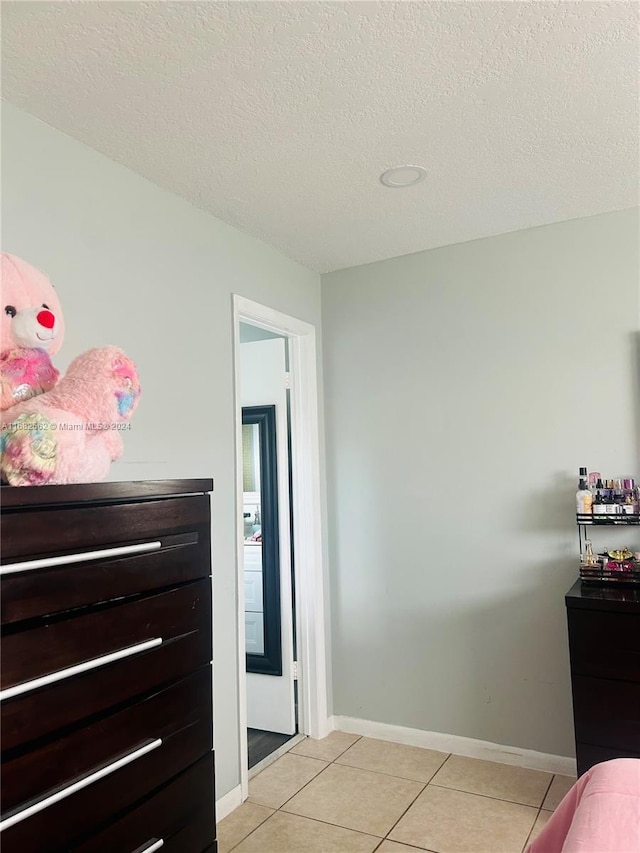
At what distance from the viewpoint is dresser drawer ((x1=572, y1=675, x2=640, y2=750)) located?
2.25m

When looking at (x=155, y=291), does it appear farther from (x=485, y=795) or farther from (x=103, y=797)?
(x=485, y=795)

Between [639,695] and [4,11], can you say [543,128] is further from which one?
[639,695]

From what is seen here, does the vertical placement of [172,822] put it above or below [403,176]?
below

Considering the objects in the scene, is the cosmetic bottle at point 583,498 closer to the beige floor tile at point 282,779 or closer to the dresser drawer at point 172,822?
the beige floor tile at point 282,779

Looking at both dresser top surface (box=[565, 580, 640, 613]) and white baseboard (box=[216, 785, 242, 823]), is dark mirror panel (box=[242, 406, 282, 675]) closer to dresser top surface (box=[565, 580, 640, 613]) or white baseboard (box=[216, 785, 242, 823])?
white baseboard (box=[216, 785, 242, 823])

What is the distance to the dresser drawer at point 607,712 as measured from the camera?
2.25 meters

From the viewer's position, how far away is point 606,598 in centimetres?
235

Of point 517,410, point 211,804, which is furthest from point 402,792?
point 517,410

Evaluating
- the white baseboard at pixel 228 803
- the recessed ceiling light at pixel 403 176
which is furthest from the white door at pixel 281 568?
the recessed ceiling light at pixel 403 176

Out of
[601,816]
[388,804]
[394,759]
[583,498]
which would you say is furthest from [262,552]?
[601,816]

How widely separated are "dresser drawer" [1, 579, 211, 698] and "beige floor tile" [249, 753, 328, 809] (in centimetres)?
144

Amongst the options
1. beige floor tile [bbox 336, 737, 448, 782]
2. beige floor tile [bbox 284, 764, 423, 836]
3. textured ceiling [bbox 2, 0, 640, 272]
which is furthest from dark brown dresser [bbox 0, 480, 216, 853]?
beige floor tile [bbox 336, 737, 448, 782]

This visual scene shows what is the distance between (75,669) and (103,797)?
0.96ft

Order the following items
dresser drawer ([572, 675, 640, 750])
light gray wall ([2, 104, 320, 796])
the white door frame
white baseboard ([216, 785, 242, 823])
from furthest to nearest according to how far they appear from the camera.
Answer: the white door frame
white baseboard ([216, 785, 242, 823])
dresser drawer ([572, 675, 640, 750])
light gray wall ([2, 104, 320, 796])
